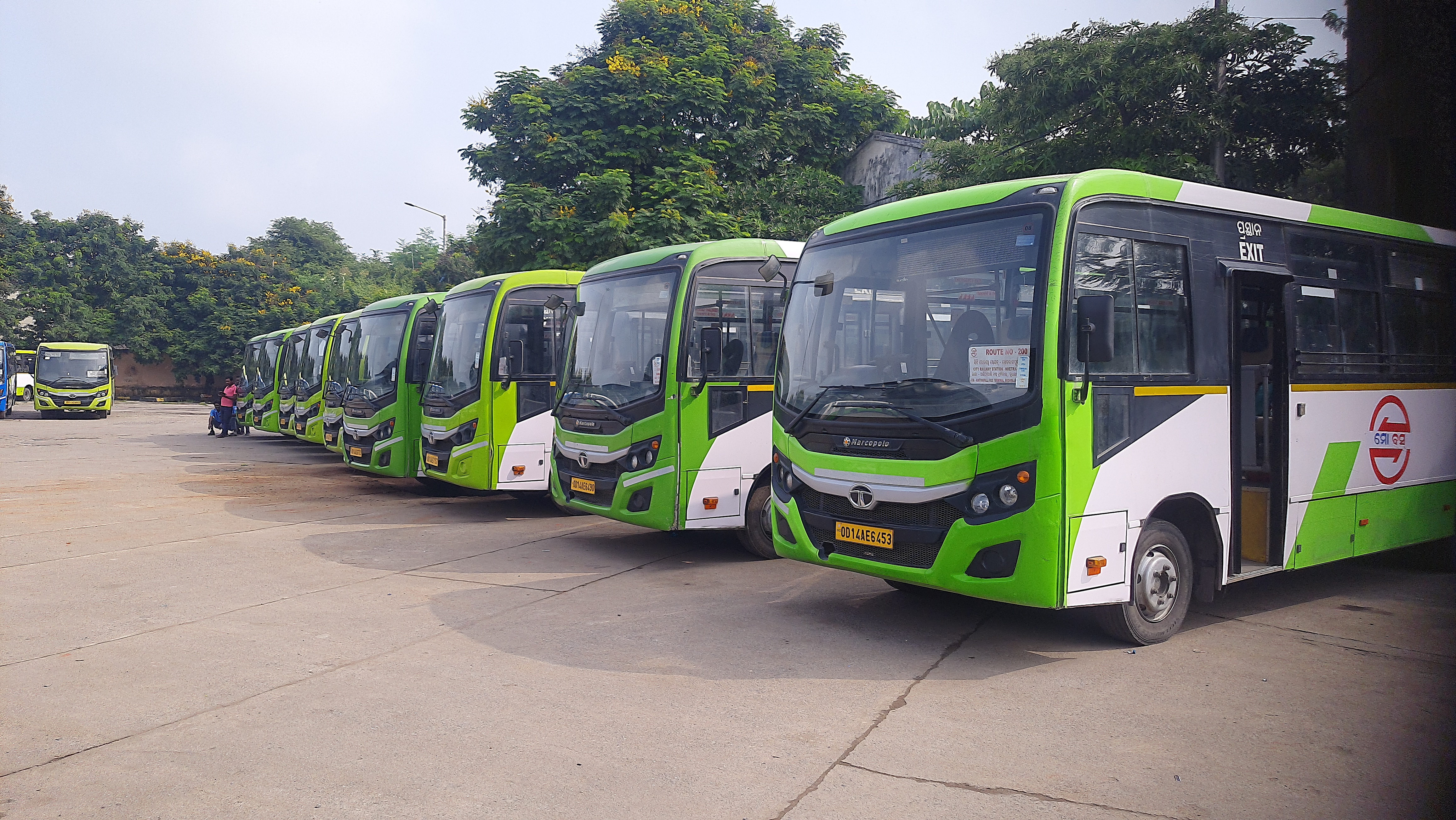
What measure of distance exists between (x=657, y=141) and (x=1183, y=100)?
10801 millimetres

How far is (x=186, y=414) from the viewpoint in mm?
40438

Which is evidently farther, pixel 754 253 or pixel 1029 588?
pixel 754 253

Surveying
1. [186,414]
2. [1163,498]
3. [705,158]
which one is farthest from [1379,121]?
[186,414]

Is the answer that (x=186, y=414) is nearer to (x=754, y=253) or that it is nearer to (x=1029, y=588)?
(x=754, y=253)

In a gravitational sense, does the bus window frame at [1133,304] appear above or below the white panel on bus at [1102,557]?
above

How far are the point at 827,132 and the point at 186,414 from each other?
30093mm

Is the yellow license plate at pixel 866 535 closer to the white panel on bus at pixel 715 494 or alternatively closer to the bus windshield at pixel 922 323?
the bus windshield at pixel 922 323

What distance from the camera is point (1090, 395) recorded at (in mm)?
5762

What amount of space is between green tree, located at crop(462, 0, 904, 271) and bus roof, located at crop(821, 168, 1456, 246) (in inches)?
524

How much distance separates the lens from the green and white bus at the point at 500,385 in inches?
481

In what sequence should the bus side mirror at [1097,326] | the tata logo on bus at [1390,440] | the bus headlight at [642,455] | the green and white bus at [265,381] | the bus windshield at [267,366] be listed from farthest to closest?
1. the bus windshield at [267,366]
2. the green and white bus at [265,381]
3. the bus headlight at [642,455]
4. the tata logo on bus at [1390,440]
5. the bus side mirror at [1097,326]

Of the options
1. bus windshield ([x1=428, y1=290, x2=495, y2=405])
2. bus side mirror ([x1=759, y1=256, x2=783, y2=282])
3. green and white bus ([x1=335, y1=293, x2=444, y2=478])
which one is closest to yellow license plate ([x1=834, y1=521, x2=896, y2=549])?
bus side mirror ([x1=759, y1=256, x2=783, y2=282])

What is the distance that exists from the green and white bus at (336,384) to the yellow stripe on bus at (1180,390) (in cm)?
1374

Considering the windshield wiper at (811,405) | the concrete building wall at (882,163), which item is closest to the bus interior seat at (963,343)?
the windshield wiper at (811,405)
